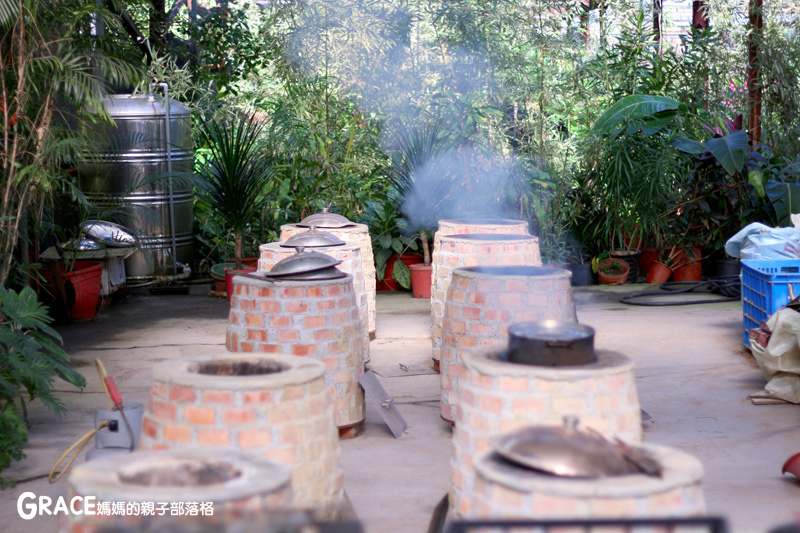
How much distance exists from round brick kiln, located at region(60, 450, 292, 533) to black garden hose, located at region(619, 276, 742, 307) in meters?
6.59

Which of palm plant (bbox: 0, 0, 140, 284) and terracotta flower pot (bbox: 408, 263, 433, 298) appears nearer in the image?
palm plant (bbox: 0, 0, 140, 284)

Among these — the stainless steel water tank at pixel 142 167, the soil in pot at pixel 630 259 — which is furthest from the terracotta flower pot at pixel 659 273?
the stainless steel water tank at pixel 142 167

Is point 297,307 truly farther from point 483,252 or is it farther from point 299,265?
point 483,252

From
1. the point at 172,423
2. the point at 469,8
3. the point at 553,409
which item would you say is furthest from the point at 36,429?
the point at 469,8

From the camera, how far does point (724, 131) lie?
380 inches

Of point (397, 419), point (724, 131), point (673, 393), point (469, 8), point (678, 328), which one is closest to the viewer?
point (397, 419)

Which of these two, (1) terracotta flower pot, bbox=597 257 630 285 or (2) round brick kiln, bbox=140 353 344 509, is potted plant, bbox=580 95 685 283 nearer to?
(1) terracotta flower pot, bbox=597 257 630 285

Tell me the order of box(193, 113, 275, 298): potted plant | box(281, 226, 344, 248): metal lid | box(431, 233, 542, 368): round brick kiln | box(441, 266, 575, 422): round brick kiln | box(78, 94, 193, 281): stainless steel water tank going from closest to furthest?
1. box(441, 266, 575, 422): round brick kiln
2. box(431, 233, 542, 368): round brick kiln
3. box(281, 226, 344, 248): metal lid
4. box(193, 113, 275, 298): potted plant
5. box(78, 94, 193, 281): stainless steel water tank

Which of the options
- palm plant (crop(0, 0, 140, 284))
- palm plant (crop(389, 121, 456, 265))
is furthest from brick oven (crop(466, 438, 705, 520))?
palm plant (crop(389, 121, 456, 265))

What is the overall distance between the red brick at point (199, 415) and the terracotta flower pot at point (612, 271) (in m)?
7.41

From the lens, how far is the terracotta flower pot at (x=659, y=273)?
9.30m

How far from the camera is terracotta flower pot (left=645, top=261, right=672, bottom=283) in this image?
9297 millimetres

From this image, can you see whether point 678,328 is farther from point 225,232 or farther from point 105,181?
point 105,181

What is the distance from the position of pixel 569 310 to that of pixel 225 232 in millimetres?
6487
